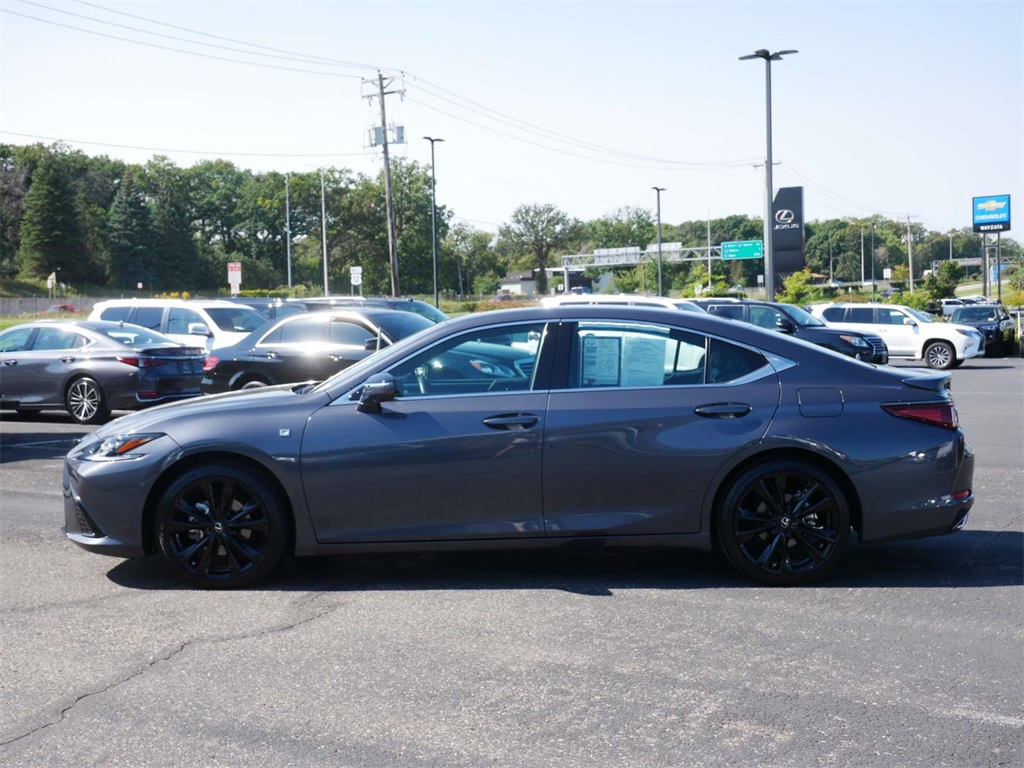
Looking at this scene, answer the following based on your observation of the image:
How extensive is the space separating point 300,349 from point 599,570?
8.91 m

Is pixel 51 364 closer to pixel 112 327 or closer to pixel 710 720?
pixel 112 327

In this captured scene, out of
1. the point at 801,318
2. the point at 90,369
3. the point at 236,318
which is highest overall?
the point at 236,318

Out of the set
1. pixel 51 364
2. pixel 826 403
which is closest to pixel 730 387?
pixel 826 403

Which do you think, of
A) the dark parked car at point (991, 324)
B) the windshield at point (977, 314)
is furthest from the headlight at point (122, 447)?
the windshield at point (977, 314)

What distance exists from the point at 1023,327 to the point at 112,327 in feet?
95.6

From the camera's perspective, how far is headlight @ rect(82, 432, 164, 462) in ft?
20.4

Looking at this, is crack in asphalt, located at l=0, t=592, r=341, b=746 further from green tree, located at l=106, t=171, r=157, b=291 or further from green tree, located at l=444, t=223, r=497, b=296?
green tree, located at l=444, t=223, r=497, b=296

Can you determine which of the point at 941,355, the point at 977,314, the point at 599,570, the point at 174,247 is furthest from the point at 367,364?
the point at 174,247

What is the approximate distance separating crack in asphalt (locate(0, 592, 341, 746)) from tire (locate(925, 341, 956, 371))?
25.9 metres

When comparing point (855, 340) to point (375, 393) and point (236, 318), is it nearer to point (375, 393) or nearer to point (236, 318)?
point (236, 318)

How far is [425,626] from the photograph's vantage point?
5.45 metres

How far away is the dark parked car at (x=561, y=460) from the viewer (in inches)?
236

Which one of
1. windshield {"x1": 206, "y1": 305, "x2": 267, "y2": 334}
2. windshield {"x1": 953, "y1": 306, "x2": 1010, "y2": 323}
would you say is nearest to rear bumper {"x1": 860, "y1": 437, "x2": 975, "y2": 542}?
windshield {"x1": 206, "y1": 305, "x2": 267, "y2": 334}

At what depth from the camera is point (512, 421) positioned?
6.01m
